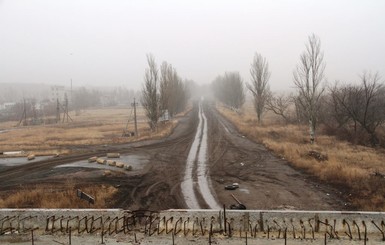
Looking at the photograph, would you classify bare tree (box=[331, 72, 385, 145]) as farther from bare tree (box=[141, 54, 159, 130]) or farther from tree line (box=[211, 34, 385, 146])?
bare tree (box=[141, 54, 159, 130])

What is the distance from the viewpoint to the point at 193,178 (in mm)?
15234

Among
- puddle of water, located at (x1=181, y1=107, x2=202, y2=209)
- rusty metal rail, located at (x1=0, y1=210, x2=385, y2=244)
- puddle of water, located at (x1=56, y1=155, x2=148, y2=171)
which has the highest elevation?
rusty metal rail, located at (x1=0, y1=210, x2=385, y2=244)

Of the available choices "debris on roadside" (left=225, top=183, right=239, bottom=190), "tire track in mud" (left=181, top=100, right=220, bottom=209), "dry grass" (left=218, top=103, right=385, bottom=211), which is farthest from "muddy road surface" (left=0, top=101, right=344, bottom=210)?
"dry grass" (left=218, top=103, right=385, bottom=211)

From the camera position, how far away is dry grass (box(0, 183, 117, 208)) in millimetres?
11383

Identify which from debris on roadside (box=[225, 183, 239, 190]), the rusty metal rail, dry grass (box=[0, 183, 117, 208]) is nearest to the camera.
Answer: the rusty metal rail

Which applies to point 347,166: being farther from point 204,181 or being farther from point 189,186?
point 189,186

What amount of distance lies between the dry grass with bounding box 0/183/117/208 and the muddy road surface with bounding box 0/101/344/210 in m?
0.46

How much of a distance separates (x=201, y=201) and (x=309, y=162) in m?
7.47

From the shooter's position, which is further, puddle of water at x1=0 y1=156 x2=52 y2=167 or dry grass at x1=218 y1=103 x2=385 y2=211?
puddle of water at x1=0 y1=156 x2=52 y2=167

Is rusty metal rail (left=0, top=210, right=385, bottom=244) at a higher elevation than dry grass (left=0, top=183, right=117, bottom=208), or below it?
higher

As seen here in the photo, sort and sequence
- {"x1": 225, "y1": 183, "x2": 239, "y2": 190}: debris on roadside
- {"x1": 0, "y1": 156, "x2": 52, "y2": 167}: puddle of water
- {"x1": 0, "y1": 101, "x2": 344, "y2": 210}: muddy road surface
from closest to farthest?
{"x1": 0, "y1": 101, "x2": 344, "y2": 210}: muddy road surface
{"x1": 225, "y1": 183, "x2": 239, "y2": 190}: debris on roadside
{"x1": 0, "y1": 156, "x2": 52, "y2": 167}: puddle of water

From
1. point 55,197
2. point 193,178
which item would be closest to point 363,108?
point 193,178

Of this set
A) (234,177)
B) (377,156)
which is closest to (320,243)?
(234,177)

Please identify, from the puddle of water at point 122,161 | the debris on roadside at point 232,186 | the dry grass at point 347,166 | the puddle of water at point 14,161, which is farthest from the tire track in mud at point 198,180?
the puddle of water at point 14,161
